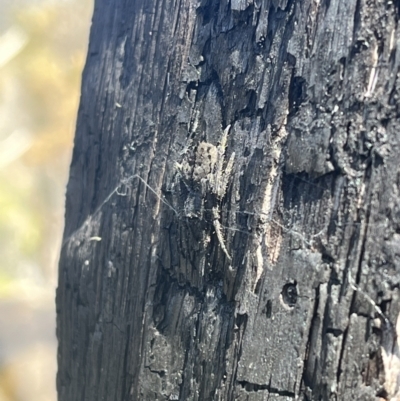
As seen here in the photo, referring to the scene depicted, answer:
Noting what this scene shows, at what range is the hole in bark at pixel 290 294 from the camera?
616 mm

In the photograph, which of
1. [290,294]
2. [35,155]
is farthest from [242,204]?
[35,155]

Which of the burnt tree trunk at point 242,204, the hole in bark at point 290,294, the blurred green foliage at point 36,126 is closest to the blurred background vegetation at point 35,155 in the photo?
the blurred green foliage at point 36,126

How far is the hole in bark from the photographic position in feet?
2.02

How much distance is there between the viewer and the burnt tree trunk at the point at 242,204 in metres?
0.57

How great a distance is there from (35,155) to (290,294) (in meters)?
1.55

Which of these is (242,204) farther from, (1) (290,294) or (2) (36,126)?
(2) (36,126)

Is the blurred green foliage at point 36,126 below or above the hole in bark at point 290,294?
above

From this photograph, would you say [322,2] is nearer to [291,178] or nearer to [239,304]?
[291,178]

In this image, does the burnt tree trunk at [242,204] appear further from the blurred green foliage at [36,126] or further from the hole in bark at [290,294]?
the blurred green foliage at [36,126]

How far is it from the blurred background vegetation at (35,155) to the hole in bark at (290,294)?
143cm

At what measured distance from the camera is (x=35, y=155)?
1942mm

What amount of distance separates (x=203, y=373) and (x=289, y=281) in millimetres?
200

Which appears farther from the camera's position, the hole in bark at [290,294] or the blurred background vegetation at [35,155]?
the blurred background vegetation at [35,155]

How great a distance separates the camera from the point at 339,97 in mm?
586
